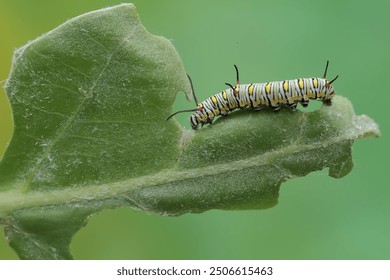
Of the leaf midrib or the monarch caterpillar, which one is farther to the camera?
the monarch caterpillar

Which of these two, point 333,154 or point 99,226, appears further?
point 99,226

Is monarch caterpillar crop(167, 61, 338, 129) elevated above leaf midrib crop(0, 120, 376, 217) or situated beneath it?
elevated above

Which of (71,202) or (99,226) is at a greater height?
(99,226)

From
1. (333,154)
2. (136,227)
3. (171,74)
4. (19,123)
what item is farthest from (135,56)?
(136,227)

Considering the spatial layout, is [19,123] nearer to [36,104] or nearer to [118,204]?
[36,104]

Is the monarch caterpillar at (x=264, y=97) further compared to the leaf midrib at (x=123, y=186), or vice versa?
the monarch caterpillar at (x=264, y=97)

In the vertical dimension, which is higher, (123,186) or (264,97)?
(264,97)

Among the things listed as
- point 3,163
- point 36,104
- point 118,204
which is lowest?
point 118,204

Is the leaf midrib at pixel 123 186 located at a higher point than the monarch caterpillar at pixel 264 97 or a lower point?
lower
